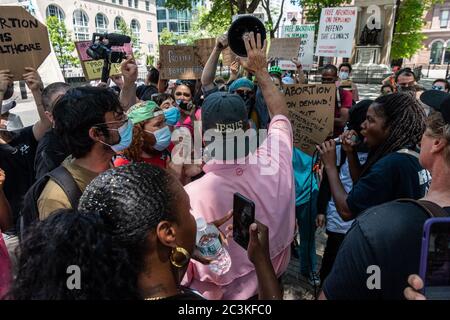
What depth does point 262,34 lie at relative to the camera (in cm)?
222

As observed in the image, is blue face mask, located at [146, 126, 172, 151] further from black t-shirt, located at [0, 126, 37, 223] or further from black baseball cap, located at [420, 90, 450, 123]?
black baseball cap, located at [420, 90, 450, 123]

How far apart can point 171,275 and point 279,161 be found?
0.92 m

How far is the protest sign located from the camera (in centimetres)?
624

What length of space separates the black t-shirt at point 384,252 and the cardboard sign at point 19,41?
2992 mm

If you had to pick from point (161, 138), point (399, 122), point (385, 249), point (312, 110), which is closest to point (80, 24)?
point (161, 138)

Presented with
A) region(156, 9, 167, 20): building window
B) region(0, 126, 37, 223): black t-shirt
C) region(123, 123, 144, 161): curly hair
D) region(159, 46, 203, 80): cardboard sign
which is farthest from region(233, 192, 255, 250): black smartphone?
region(156, 9, 167, 20): building window

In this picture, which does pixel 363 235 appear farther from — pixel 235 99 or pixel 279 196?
pixel 235 99

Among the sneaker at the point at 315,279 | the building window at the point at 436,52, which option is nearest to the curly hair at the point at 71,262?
the sneaker at the point at 315,279

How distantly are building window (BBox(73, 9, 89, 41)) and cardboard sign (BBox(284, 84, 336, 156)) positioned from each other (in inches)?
2100

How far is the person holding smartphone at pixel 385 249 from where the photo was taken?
113 cm

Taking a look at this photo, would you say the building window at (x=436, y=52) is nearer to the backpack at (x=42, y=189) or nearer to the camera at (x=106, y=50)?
the camera at (x=106, y=50)

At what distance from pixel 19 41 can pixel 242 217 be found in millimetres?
2817

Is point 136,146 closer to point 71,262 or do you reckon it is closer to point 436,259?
point 71,262
